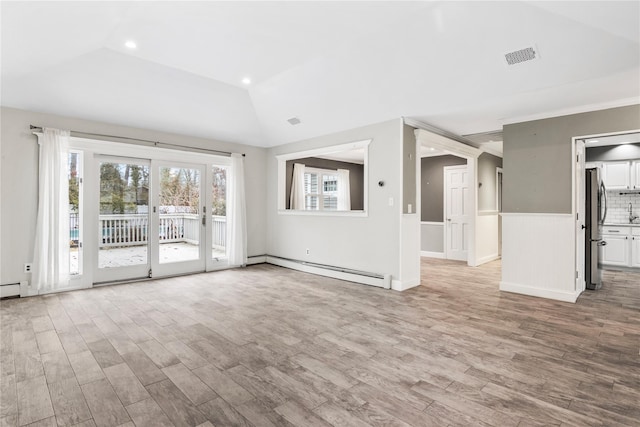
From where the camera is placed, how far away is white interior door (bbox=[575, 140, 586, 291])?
4.34 m

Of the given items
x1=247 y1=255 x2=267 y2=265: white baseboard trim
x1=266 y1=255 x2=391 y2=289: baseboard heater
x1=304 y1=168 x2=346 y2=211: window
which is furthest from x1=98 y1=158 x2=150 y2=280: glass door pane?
x1=304 y1=168 x2=346 y2=211: window

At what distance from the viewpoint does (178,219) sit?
5.80 metres

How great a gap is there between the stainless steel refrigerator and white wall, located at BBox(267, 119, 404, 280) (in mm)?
2828

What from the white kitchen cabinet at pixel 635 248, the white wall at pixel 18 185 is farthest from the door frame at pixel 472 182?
the white wall at pixel 18 185

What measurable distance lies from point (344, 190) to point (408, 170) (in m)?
4.28

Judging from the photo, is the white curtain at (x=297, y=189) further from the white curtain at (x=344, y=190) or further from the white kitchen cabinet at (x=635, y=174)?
the white kitchen cabinet at (x=635, y=174)

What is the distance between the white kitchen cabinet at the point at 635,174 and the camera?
609 centimetres

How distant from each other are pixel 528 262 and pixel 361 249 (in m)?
2.38

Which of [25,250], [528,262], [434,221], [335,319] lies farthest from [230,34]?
[434,221]

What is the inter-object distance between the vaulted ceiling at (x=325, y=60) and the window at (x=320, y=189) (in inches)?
114

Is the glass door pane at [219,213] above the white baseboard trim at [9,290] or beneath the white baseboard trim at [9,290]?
above

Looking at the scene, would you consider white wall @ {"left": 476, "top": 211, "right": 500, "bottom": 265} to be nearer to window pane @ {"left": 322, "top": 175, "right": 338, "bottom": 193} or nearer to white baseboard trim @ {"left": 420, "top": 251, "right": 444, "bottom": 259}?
white baseboard trim @ {"left": 420, "top": 251, "right": 444, "bottom": 259}

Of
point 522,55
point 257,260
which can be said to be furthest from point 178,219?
point 522,55

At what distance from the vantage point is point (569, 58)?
10.2 ft
